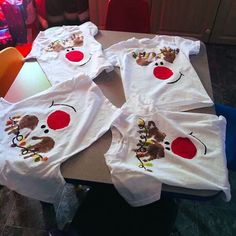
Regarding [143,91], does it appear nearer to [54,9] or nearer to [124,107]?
[124,107]

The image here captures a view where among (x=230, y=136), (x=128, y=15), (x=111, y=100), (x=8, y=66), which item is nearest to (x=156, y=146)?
(x=111, y=100)

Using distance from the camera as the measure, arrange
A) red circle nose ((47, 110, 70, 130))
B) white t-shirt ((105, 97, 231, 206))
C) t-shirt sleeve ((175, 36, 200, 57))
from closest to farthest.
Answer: white t-shirt ((105, 97, 231, 206))
red circle nose ((47, 110, 70, 130))
t-shirt sleeve ((175, 36, 200, 57))

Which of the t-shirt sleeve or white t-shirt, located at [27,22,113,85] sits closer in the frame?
white t-shirt, located at [27,22,113,85]

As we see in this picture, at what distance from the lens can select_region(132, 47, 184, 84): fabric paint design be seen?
1.12m

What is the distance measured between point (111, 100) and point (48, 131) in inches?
11.3

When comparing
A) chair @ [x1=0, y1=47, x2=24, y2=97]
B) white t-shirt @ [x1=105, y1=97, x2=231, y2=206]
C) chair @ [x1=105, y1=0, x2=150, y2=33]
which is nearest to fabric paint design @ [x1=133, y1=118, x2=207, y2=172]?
white t-shirt @ [x1=105, y1=97, x2=231, y2=206]

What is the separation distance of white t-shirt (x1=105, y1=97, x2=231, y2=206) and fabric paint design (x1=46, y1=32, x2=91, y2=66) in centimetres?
40

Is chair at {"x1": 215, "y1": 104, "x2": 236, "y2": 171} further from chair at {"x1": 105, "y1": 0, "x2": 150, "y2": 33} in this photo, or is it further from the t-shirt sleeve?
chair at {"x1": 105, "y1": 0, "x2": 150, "y2": 33}

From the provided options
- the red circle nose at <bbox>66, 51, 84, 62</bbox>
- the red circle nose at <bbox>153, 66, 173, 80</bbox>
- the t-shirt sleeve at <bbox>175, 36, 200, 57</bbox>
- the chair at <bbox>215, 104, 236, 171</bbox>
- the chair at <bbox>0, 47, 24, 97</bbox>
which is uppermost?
the t-shirt sleeve at <bbox>175, 36, 200, 57</bbox>

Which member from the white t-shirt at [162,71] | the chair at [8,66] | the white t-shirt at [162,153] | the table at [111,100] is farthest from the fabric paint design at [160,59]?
the chair at [8,66]

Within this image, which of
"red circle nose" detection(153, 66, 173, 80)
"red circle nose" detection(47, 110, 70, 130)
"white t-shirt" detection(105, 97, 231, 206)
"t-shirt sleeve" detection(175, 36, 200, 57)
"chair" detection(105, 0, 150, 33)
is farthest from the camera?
"chair" detection(105, 0, 150, 33)

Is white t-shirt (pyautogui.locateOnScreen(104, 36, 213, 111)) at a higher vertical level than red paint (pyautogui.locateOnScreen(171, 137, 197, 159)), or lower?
higher

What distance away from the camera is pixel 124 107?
96 cm

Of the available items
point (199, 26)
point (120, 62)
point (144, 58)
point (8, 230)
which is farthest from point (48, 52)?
point (199, 26)
